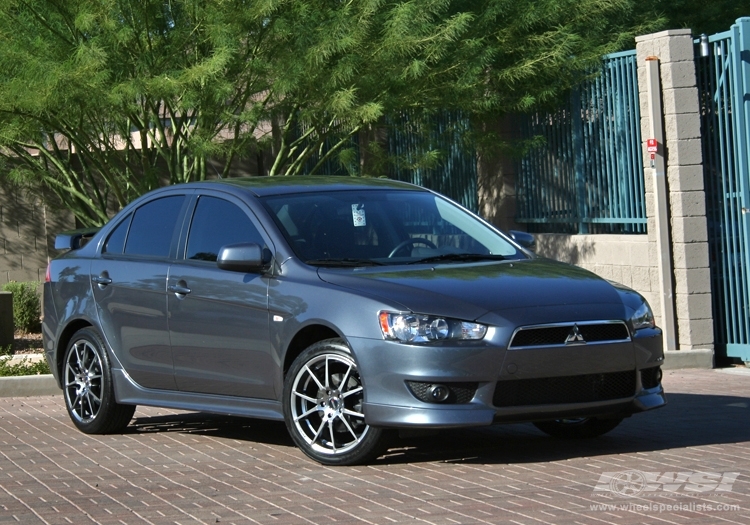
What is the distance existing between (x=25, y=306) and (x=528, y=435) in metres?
10.8

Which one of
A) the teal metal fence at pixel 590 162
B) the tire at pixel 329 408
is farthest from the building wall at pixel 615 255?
the tire at pixel 329 408

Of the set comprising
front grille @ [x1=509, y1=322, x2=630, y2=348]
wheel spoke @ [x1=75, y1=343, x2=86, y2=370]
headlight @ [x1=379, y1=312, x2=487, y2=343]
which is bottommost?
wheel spoke @ [x1=75, y1=343, x2=86, y2=370]

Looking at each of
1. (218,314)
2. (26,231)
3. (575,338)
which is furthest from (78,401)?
(26,231)

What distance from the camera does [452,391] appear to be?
22.7ft

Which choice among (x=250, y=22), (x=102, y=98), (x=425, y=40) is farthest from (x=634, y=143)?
(x=102, y=98)

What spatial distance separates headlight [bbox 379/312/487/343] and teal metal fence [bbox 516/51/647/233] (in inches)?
267

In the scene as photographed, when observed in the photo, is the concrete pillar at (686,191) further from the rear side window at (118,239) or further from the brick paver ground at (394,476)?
the rear side window at (118,239)

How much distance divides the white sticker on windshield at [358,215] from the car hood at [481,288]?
2.01 feet

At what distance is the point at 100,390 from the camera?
905 centimetres

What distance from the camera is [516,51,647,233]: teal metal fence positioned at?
13.4 meters

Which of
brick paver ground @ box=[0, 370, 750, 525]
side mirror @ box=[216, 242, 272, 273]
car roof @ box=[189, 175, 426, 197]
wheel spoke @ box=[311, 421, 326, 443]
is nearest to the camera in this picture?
brick paver ground @ box=[0, 370, 750, 525]

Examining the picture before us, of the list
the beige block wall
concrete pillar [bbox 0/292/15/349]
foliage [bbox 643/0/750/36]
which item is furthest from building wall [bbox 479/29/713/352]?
the beige block wall

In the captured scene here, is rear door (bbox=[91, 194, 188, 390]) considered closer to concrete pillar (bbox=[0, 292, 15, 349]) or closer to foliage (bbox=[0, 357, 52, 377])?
foliage (bbox=[0, 357, 52, 377])

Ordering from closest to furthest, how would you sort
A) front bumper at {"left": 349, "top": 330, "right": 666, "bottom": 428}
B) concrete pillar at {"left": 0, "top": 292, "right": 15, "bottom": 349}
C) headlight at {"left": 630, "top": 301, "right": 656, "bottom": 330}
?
front bumper at {"left": 349, "top": 330, "right": 666, "bottom": 428} < headlight at {"left": 630, "top": 301, "right": 656, "bottom": 330} < concrete pillar at {"left": 0, "top": 292, "right": 15, "bottom": 349}
